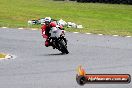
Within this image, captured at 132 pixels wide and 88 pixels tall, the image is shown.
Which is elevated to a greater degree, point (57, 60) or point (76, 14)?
point (57, 60)

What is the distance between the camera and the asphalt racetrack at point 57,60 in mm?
16670

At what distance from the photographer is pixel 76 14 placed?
5056cm

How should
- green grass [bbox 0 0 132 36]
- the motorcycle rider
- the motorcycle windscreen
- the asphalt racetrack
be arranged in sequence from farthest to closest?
1. green grass [bbox 0 0 132 36]
2. the motorcycle windscreen
3. the motorcycle rider
4. the asphalt racetrack

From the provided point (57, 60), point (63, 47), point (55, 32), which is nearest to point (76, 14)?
point (55, 32)

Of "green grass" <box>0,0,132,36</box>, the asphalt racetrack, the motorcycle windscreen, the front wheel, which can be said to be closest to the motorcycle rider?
the motorcycle windscreen

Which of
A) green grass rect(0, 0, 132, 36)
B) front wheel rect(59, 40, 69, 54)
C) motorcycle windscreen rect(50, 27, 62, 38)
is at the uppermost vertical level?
motorcycle windscreen rect(50, 27, 62, 38)

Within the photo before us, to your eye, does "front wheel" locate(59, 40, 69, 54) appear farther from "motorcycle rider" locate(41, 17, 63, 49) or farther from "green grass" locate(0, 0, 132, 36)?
"green grass" locate(0, 0, 132, 36)

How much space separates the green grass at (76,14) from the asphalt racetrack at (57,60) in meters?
5.11

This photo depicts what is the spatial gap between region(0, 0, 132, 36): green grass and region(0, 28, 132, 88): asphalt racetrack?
5108 mm

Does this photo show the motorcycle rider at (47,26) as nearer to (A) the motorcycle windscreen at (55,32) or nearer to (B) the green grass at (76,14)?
(A) the motorcycle windscreen at (55,32)

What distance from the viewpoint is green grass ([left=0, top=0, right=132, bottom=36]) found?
1604 inches

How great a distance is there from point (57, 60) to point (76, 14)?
28.0 metres

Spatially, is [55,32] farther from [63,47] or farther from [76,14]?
[76,14]

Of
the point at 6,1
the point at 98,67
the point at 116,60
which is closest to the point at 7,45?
the point at 116,60
